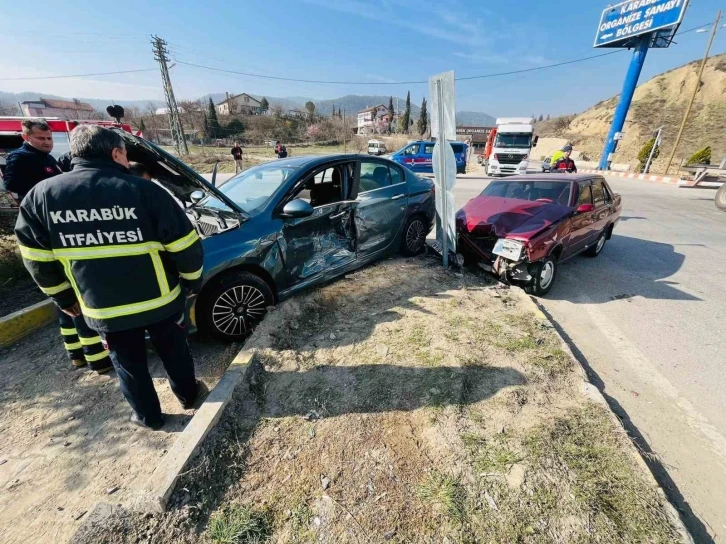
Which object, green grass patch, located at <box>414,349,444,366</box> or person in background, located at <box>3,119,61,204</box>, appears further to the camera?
person in background, located at <box>3,119,61,204</box>

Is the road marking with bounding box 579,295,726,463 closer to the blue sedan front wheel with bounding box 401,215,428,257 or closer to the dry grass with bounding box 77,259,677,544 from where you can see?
the dry grass with bounding box 77,259,677,544

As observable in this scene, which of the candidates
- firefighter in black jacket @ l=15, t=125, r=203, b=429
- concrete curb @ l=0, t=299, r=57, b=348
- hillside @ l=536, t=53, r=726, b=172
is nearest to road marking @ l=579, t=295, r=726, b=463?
firefighter in black jacket @ l=15, t=125, r=203, b=429

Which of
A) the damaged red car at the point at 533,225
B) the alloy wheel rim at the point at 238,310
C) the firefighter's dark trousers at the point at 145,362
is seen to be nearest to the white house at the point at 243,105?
the damaged red car at the point at 533,225

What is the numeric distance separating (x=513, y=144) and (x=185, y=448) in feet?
64.7

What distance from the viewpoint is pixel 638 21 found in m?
22.8

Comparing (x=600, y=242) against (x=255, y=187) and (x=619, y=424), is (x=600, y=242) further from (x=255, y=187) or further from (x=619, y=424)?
(x=255, y=187)

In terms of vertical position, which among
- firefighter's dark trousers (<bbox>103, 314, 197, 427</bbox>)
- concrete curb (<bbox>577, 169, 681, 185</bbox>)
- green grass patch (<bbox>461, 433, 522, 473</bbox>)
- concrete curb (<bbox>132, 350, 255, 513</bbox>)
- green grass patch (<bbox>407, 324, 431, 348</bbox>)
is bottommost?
concrete curb (<bbox>577, 169, 681, 185</bbox>)

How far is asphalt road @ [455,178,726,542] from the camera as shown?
2.10 meters

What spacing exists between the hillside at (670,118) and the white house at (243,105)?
6202cm

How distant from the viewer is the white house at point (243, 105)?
7275 centimetres

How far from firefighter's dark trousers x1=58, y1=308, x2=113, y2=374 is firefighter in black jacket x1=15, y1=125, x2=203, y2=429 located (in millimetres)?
363

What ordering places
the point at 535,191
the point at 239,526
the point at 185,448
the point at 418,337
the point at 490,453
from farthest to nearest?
the point at 535,191, the point at 418,337, the point at 490,453, the point at 185,448, the point at 239,526

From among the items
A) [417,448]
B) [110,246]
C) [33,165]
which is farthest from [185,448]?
[33,165]

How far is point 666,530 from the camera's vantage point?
1.64 meters
